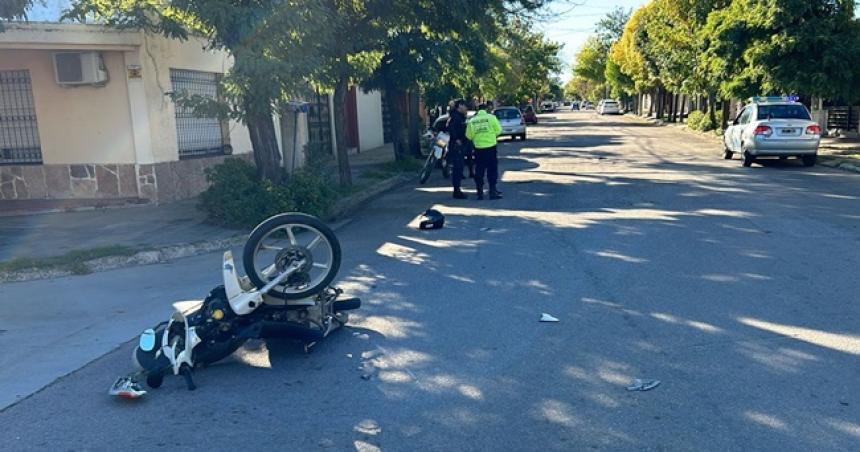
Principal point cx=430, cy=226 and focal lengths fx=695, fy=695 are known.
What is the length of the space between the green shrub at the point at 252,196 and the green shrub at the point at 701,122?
91.7ft

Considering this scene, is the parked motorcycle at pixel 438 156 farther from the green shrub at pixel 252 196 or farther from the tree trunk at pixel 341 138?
the green shrub at pixel 252 196

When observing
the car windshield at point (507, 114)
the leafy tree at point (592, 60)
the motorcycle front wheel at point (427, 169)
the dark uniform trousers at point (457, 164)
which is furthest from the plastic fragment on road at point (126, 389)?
the leafy tree at point (592, 60)

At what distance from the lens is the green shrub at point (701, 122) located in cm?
3450

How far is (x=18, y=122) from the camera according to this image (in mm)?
13523

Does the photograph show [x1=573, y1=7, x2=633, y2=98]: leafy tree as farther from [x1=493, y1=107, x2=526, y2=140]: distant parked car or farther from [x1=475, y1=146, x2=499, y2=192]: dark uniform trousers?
[x1=475, y1=146, x2=499, y2=192]: dark uniform trousers

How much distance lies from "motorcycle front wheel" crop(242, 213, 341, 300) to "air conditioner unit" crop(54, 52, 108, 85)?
8.38m

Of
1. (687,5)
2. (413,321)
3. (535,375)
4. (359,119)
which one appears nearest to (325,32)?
(413,321)

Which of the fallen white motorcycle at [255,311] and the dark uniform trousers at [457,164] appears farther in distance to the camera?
the dark uniform trousers at [457,164]

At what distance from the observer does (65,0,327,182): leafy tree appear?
392 inches

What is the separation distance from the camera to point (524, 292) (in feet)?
22.2

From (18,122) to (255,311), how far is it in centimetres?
1094

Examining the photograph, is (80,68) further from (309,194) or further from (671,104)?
(671,104)

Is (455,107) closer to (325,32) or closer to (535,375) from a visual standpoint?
(325,32)

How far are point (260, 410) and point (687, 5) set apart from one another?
102ft
